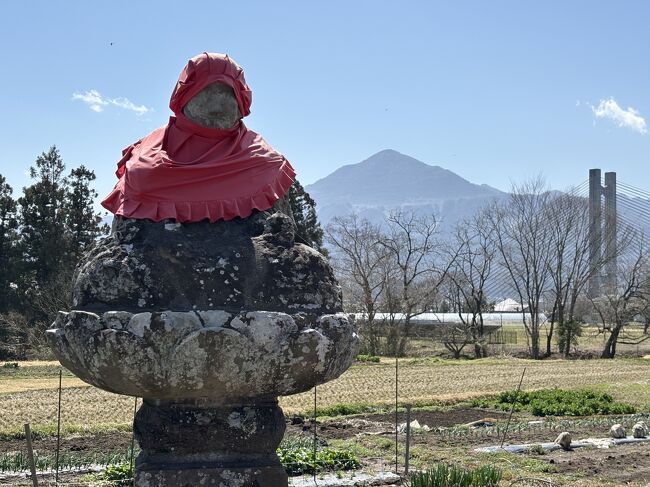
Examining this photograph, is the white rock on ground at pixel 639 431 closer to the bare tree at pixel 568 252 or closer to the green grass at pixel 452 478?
the green grass at pixel 452 478

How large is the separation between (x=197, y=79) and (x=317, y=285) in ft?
5.26

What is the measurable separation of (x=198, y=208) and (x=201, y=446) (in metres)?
1.44

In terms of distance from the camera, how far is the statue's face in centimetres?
573

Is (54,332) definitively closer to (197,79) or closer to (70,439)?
(197,79)

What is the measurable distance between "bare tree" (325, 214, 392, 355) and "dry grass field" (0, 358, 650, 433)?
9067 millimetres

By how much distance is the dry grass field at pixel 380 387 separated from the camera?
17.4 meters

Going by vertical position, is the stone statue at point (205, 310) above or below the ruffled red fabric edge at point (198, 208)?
below

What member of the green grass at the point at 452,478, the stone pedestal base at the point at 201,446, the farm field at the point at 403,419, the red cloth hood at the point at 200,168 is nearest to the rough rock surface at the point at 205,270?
the red cloth hood at the point at 200,168

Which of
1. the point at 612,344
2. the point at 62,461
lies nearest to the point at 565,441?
the point at 62,461

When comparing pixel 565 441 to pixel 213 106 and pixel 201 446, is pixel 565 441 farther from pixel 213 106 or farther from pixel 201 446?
pixel 213 106

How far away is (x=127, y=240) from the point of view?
5211 mm

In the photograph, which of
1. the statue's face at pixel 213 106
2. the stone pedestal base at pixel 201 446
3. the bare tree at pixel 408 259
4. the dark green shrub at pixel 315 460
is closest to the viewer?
the stone pedestal base at pixel 201 446

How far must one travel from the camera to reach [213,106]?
18.9ft

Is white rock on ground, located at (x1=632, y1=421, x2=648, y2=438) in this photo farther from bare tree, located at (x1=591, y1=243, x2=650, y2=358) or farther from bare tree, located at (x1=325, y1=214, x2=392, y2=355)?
bare tree, located at (x1=325, y1=214, x2=392, y2=355)
